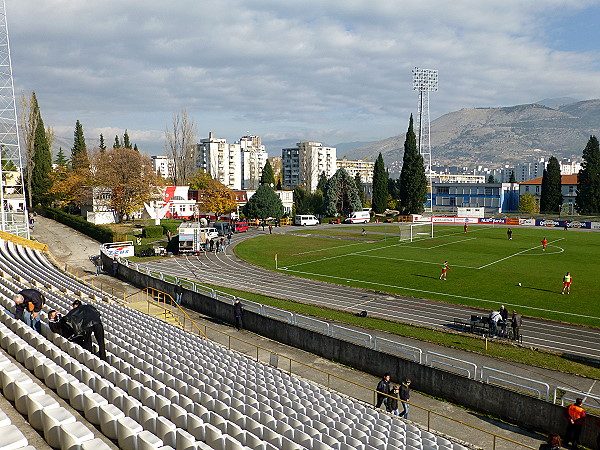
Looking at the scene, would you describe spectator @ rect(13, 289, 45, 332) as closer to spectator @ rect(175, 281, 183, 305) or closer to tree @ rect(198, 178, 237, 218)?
spectator @ rect(175, 281, 183, 305)

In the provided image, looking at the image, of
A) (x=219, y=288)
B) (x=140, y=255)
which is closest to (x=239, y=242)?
(x=140, y=255)

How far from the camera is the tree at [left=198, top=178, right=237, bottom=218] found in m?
84.5

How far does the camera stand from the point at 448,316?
26859 millimetres

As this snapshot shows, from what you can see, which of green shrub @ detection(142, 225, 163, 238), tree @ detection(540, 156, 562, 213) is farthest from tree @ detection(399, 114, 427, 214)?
green shrub @ detection(142, 225, 163, 238)

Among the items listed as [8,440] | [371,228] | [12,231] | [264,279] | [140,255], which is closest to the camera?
[8,440]

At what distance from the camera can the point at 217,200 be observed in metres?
84.6

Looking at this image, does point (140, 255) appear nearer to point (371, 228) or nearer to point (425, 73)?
point (371, 228)

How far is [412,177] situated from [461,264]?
55.1m

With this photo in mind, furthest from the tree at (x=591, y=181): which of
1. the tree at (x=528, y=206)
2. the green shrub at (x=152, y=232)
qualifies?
the green shrub at (x=152, y=232)

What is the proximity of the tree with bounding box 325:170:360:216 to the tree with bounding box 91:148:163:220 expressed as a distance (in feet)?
139

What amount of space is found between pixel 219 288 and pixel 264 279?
16.6 ft

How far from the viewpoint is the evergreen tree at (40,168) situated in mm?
78438

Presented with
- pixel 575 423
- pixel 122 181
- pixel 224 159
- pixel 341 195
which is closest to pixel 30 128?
pixel 122 181

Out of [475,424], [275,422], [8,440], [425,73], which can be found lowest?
[475,424]
